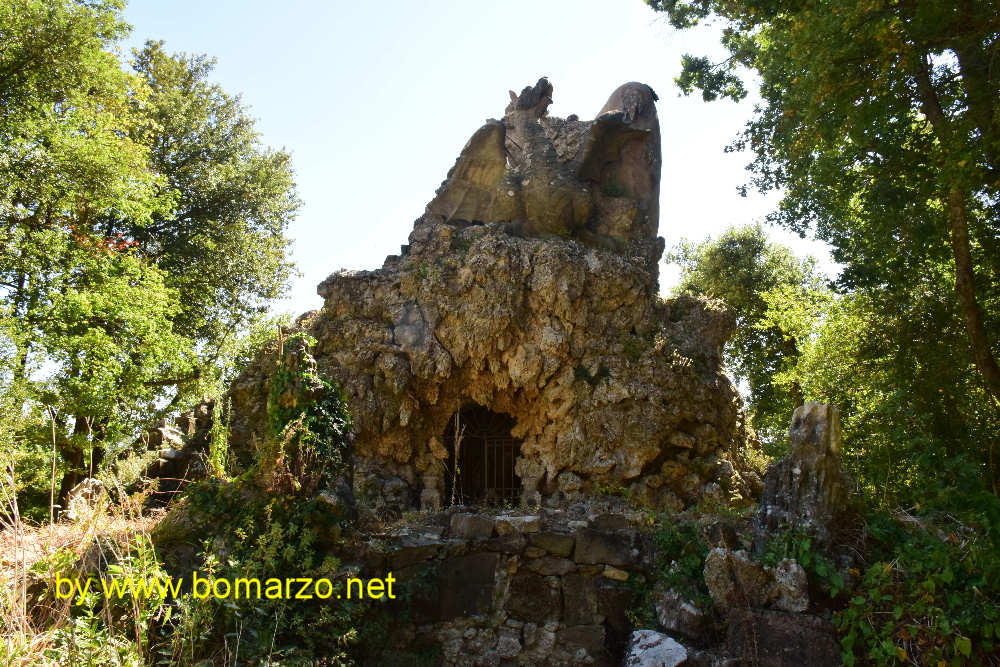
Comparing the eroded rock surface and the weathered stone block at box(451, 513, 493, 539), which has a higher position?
the eroded rock surface

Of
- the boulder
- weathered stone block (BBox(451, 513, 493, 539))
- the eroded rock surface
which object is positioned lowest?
the boulder

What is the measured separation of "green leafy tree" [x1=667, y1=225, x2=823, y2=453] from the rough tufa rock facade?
21.2 feet

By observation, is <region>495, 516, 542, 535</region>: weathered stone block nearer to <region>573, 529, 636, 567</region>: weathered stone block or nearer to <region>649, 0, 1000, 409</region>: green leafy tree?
<region>573, 529, 636, 567</region>: weathered stone block

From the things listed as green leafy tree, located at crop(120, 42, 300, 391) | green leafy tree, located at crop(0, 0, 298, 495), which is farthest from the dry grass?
green leafy tree, located at crop(120, 42, 300, 391)

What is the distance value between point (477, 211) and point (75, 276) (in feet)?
27.1

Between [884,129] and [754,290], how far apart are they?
40.8ft

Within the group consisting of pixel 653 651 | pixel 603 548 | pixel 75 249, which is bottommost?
pixel 653 651

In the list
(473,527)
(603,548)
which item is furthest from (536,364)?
(603,548)

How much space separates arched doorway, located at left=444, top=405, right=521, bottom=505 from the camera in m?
12.6

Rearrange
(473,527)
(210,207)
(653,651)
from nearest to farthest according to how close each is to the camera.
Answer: (653,651)
(473,527)
(210,207)

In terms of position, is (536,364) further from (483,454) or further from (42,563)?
(42,563)

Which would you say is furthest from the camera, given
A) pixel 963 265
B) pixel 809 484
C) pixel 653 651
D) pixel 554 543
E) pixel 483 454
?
pixel 483 454

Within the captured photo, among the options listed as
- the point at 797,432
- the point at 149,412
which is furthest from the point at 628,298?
the point at 149,412

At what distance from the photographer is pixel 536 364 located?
468 inches
